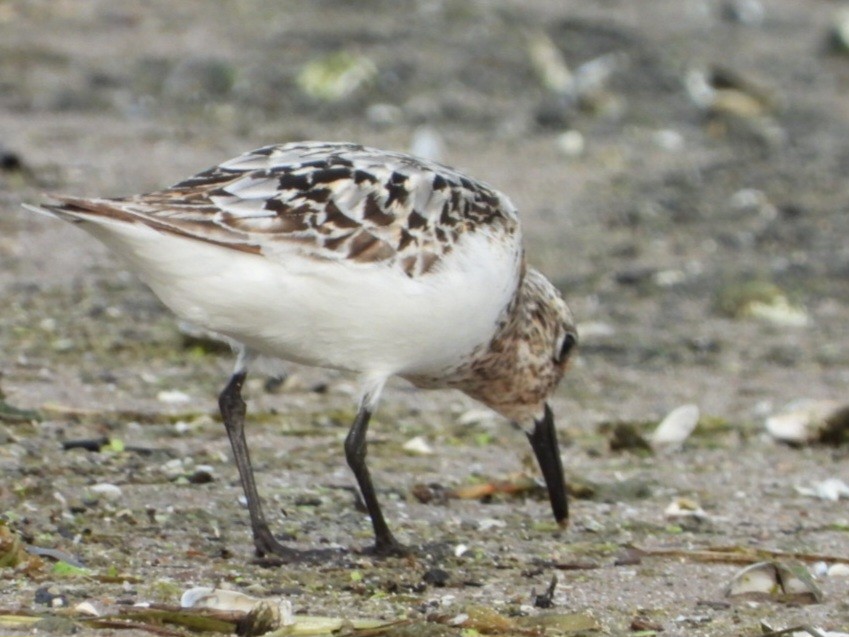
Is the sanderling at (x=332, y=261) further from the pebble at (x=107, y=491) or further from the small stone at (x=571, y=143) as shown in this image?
the small stone at (x=571, y=143)

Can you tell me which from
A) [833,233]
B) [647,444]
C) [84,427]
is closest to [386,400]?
[647,444]

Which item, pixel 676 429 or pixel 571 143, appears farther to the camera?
pixel 571 143

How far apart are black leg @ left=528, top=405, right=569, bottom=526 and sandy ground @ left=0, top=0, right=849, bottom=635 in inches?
3.2

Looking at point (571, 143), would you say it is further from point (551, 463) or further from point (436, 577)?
point (436, 577)

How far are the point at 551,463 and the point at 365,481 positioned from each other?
0.81 meters

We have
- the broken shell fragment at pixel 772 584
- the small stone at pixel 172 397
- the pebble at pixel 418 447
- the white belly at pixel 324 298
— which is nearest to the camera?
the white belly at pixel 324 298

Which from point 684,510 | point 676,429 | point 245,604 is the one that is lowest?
point 676,429

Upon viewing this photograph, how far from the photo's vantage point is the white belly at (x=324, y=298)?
13.8 ft

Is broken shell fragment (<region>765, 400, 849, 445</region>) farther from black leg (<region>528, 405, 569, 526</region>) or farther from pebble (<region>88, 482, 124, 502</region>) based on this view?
pebble (<region>88, 482, 124, 502</region>)

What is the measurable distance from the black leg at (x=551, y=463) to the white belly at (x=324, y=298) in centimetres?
71

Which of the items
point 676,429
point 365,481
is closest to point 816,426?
point 676,429

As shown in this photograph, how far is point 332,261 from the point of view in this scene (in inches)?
168

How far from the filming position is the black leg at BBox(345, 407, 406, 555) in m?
4.56

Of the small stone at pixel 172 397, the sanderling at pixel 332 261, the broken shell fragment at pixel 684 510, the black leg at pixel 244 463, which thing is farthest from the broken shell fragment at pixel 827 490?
the small stone at pixel 172 397
